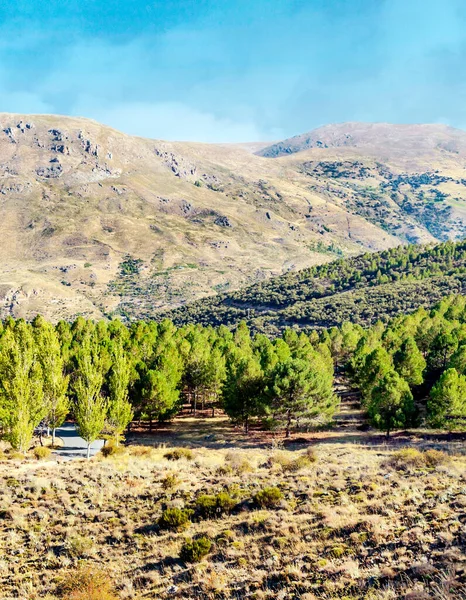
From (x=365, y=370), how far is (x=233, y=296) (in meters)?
139

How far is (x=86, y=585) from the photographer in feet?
51.4

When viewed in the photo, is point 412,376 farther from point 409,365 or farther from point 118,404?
point 118,404

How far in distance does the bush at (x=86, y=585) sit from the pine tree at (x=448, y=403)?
1334 inches

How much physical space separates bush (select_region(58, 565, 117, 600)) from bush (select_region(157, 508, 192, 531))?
354 centimetres

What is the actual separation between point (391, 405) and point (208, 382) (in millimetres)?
23394

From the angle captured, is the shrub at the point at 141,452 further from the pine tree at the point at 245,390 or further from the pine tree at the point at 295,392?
the pine tree at the point at 245,390

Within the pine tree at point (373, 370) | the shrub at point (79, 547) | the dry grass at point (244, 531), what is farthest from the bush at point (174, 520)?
the pine tree at point (373, 370)

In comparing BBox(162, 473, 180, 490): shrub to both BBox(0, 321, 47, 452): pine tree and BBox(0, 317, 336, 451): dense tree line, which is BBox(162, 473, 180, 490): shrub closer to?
BBox(0, 317, 336, 451): dense tree line

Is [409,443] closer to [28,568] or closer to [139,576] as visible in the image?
[139,576]

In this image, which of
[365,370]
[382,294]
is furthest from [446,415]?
[382,294]

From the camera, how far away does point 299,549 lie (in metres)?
→ 16.2

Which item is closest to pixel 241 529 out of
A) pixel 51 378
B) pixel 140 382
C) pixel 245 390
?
pixel 51 378

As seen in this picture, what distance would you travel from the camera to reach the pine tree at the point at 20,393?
31.6 m

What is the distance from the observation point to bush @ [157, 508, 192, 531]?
19.5 metres
